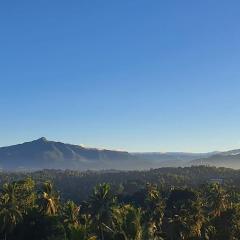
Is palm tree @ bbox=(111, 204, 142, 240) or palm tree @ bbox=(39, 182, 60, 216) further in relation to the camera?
palm tree @ bbox=(39, 182, 60, 216)

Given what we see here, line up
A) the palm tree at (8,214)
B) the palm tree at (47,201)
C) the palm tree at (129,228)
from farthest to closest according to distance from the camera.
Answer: the palm tree at (47,201) < the palm tree at (8,214) < the palm tree at (129,228)

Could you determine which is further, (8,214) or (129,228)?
(8,214)

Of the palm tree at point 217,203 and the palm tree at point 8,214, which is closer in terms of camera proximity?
the palm tree at point 8,214

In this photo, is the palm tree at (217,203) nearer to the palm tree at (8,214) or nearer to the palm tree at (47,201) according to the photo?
the palm tree at (47,201)

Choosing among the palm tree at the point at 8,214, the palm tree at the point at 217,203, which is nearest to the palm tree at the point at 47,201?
the palm tree at the point at 8,214

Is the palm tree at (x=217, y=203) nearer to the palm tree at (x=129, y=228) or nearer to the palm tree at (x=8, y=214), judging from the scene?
the palm tree at (x=8, y=214)

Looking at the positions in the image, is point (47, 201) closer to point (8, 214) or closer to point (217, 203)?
point (8, 214)

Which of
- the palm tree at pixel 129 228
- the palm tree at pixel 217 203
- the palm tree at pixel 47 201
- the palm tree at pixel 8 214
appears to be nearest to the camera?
the palm tree at pixel 129 228

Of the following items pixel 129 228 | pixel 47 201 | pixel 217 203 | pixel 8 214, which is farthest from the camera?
pixel 217 203

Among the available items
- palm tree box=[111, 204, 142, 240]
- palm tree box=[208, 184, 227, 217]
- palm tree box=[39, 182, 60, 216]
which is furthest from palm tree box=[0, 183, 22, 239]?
palm tree box=[111, 204, 142, 240]

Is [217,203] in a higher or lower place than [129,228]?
lower

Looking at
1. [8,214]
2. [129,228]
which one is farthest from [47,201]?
[129,228]

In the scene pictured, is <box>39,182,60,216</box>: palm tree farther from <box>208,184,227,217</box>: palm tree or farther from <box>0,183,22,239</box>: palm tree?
<box>208,184,227,217</box>: palm tree

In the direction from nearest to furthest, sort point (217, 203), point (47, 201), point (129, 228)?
point (129, 228), point (47, 201), point (217, 203)
